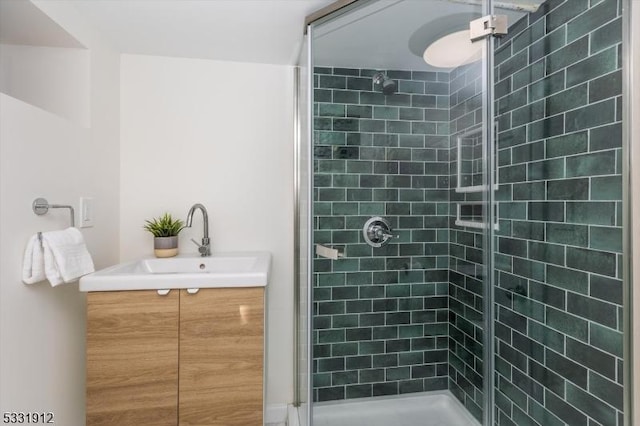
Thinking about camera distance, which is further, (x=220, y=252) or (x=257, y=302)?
(x=220, y=252)

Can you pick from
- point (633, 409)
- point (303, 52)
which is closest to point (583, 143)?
point (633, 409)

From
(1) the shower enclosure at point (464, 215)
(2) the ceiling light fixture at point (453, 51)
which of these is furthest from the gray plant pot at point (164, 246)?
(2) the ceiling light fixture at point (453, 51)

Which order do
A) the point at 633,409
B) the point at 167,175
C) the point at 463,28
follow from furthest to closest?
the point at 167,175 < the point at 463,28 < the point at 633,409

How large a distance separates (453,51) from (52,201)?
176 cm

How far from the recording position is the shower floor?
155 cm

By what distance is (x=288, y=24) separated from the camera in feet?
4.85

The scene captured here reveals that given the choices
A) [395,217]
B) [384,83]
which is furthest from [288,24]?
[395,217]

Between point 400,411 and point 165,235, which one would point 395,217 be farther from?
point 165,235

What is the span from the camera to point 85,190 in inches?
57.1

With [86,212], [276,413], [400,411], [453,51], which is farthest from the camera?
[276,413]

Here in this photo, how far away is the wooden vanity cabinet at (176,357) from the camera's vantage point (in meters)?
1.19

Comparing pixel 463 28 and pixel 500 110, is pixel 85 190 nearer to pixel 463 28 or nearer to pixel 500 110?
pixel 463 28

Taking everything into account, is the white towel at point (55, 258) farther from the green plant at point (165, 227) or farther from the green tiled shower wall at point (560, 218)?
the green tiled shower wall at point (560, 218)

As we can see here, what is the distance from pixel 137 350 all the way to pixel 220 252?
26.8 inches
